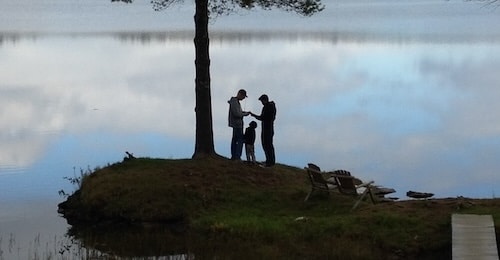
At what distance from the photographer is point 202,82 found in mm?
19547

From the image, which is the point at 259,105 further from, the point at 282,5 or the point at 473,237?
the point at 473,237

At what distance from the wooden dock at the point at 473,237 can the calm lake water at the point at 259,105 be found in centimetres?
639

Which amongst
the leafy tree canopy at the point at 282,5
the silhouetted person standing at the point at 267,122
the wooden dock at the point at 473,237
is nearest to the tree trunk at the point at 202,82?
the leafy tree canopy at the point at 282,5

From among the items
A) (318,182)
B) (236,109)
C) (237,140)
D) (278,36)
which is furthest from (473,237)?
(278,36)

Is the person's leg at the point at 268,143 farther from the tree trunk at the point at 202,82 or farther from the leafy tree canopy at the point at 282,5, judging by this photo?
the leafy tree canopy at the point at 282,5

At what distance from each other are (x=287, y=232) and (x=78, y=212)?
5126mm

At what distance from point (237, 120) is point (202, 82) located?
1116mm

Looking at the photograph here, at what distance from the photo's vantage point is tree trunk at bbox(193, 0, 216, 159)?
19375 mm

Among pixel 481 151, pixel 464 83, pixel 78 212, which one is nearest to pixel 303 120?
pixel 481 151

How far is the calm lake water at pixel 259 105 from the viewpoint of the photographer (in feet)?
76.7

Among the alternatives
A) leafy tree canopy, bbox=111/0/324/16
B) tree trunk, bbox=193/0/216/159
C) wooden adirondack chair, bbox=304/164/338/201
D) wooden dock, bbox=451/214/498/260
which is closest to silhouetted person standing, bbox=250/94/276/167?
tree trunk, bbox=193/0/216/159

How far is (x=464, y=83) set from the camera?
39.3m

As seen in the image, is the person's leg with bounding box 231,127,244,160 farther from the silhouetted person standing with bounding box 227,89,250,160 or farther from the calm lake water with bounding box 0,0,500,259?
the calm lake water with bounding box 0,0,500,259

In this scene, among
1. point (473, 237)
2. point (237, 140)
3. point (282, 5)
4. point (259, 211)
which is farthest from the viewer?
point (282, 5)
